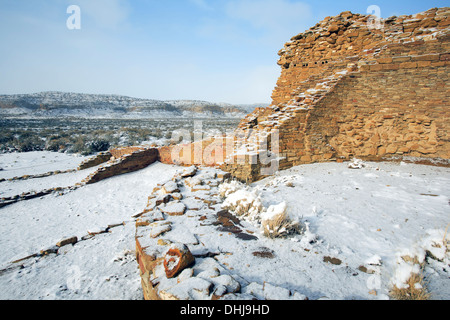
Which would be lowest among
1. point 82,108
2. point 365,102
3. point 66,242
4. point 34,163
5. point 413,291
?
point 66,242

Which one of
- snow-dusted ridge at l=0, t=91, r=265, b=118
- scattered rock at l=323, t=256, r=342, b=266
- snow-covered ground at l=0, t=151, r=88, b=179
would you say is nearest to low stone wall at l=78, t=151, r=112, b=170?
snow-covered ground at l=0, t=151, r=88, b=179

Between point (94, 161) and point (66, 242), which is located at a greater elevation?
point (94, 161)

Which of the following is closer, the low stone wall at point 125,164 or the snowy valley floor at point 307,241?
the snowy valley floor at point 307,241

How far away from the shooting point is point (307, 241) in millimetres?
2416

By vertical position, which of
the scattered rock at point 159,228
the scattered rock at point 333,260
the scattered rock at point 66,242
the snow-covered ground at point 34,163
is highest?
the scattered rock at point 159,228

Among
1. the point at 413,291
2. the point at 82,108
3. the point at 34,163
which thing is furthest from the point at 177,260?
the point at 82,108

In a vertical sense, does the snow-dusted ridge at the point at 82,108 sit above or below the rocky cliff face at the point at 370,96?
above

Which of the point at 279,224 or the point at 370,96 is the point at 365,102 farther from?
the point at 279,224

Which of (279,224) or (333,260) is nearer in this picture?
(333,260)

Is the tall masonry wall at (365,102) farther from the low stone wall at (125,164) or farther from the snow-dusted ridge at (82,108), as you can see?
the snow-dusted ridge at (82,108)

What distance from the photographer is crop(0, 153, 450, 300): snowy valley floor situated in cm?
190

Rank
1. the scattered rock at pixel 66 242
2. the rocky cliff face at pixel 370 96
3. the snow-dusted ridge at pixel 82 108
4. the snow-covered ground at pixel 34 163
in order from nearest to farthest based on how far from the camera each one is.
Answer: the scattered rock at pixel 66 242 < the rocky cliff face at pixel 370 96 < the snow-covered ground at pixel 34 163 < the snow-dusted ridge at pixel 82 108

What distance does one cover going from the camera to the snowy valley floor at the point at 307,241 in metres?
1.90

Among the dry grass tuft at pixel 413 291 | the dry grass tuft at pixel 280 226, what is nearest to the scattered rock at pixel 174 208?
the dry grass tuft at pixel 280 226
